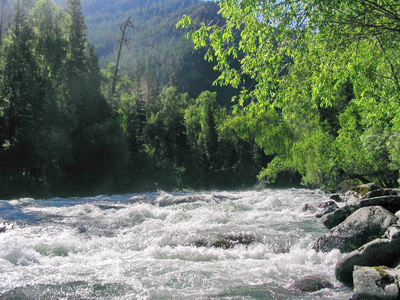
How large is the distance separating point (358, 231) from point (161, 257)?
4313mm

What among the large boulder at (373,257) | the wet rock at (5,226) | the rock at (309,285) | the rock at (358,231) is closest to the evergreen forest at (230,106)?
the rock at (358,231)

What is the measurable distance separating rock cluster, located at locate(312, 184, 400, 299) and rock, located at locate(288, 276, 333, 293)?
34 centimetres

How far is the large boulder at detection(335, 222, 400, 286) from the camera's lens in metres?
5.82

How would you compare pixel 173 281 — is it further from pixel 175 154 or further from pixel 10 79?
pixel 175 154

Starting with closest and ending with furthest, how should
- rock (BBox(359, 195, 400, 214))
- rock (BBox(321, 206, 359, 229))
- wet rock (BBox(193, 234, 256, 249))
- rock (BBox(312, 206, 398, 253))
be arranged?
rock (BBox(312, 206, 398, 253)) < wet rock (BBox(193, 234, 256, 249)) < rock (BBox(359, 195, 400, 214)) < rock (BBox(321, 206, 359, 229))

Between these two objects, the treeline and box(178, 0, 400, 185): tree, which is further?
the treeline

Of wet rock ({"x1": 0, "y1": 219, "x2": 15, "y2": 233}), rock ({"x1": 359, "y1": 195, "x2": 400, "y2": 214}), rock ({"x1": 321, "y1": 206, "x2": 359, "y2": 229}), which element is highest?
rock ({"x1": 359, "y1": 195, "x2": 400, "y2": 214})

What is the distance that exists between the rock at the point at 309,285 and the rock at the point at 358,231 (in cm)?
160

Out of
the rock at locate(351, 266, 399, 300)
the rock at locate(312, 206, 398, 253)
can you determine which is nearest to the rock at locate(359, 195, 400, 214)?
the rock at locate(312, 206, 398, 253)

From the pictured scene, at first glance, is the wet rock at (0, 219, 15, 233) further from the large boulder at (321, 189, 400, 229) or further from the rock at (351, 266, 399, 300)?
the large boulder at (321, 189, 400, 229)

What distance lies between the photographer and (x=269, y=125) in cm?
1873

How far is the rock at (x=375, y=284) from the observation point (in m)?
4.74

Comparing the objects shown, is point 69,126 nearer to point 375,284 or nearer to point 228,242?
point 228,242

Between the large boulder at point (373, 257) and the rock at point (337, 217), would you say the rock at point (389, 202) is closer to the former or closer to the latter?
the rock at point (337, 217)
